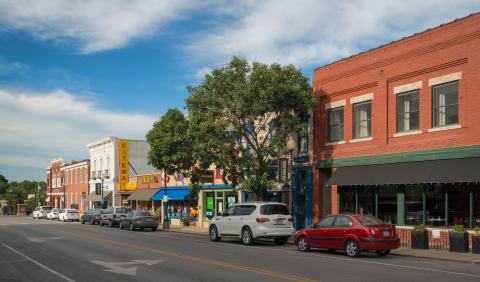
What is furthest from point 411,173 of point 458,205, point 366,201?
point 366,201

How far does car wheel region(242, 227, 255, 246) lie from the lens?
23.9 m

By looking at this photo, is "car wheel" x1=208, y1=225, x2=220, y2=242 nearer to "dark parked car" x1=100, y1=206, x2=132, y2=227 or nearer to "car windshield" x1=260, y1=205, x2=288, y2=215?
"car windshield" x1=260, y1=205, x2=288, y2=215

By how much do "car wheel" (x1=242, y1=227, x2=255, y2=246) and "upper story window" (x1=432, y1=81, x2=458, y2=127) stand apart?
355 inches

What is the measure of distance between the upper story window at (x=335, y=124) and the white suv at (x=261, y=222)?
6329 mm

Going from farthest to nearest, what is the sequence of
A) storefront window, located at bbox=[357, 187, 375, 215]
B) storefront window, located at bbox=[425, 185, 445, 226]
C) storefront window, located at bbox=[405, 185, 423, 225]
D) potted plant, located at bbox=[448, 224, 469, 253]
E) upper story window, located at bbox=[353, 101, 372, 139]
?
1. upper story window, located at bbox=[353, 101, 372, 139]
2. storefront window, located at bbox=[357, 187, 375, 215]
3. storefront window, located at bbox=[405, 185, 423, 225]
4. storefront window, located at bbox=[425, 185, 445, 226]
5. potted plant, located at bbox=[448, 224, 469, 253]

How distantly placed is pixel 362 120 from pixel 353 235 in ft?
32.6

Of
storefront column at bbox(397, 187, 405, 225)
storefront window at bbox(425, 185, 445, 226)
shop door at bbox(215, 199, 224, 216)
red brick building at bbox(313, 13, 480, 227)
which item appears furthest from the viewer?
shop door at bbox(215, 199, 224, 216)

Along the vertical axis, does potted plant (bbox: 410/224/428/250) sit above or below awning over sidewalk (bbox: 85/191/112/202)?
above

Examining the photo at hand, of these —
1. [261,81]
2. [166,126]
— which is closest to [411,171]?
[261,81]

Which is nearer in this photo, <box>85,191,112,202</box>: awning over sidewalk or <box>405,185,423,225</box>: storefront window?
<box>405,185,423,225</box>: storefront window

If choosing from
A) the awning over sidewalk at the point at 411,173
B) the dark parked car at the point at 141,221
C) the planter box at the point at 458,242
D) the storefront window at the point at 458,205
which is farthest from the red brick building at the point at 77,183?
the planter box at the point at 458,242

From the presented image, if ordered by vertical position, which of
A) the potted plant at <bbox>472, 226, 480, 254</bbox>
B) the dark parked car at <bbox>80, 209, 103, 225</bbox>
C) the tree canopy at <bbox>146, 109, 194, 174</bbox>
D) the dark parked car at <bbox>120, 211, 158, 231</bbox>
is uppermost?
the tree canopy at <bbox>146, 109, 194, 174</bbox>

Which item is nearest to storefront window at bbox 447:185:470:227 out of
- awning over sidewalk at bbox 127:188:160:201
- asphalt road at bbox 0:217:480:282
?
asphalt road at bbox 0:217:480:282

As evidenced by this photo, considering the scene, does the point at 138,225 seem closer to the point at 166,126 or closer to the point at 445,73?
the point at 166,126
